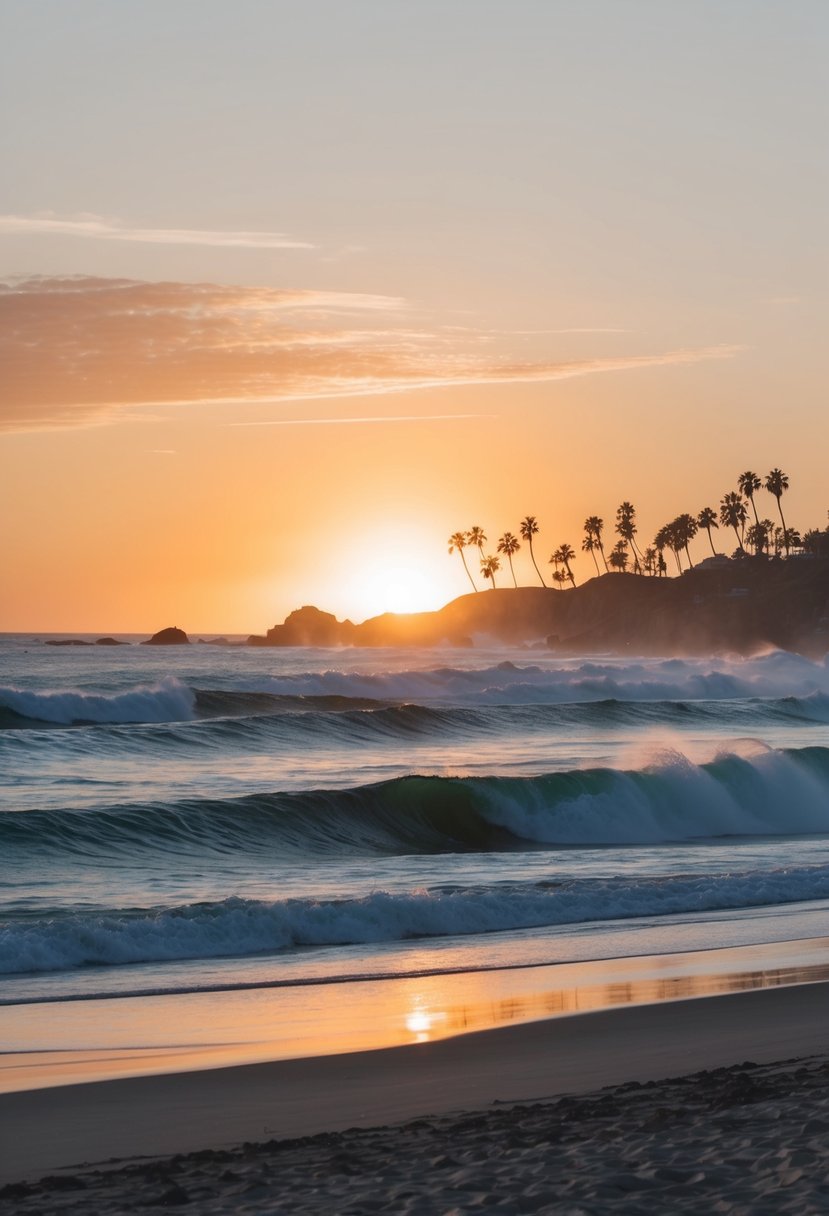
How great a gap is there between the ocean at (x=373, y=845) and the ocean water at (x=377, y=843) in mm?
51

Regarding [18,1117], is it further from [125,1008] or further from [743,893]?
[743,893]

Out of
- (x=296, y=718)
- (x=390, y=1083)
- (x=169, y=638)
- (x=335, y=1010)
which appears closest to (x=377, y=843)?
(x=335, y=1010)

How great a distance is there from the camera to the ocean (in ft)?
40.8

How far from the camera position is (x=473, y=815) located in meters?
24.4

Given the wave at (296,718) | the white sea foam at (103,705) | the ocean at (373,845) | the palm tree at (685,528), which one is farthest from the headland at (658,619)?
the ocean at (373,845)

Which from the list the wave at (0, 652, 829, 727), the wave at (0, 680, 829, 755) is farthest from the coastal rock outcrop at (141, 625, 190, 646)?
the wave at (0, 680, 829, 755)

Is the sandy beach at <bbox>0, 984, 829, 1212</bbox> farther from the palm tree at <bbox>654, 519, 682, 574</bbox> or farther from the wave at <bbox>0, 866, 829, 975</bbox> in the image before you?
the palm tree at <bbox>654, 519, 682, 574</bbox>

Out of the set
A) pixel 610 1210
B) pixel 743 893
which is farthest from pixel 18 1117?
pixel 743 893

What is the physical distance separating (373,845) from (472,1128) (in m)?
15.0

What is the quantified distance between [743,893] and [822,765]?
15.3m

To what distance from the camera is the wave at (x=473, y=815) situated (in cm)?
1961

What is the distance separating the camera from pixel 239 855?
19484mm

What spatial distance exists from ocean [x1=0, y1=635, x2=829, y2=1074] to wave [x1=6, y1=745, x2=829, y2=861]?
5cm

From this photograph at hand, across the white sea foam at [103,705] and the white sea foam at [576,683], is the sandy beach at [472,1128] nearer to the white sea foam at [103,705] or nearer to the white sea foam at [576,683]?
the white sea foam at [103,705]
